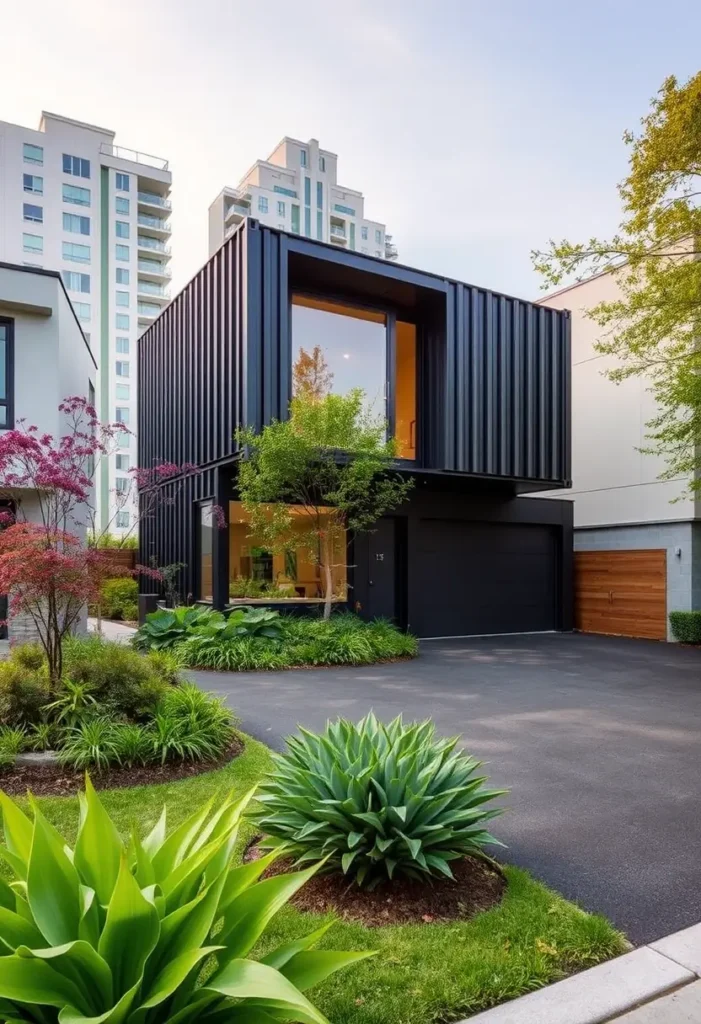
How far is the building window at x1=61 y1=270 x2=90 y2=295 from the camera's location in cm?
4791

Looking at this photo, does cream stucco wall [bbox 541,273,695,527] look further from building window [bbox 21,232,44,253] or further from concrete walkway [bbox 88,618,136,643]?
building window [bbox 21,232,44,253]

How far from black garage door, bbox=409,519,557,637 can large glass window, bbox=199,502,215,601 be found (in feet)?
14.1

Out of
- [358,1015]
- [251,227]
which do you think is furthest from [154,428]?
[358,1015]

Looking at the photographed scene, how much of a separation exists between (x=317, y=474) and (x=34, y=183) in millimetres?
47326

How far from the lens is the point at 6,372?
1097 cm

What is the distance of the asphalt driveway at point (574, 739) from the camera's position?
3.36m

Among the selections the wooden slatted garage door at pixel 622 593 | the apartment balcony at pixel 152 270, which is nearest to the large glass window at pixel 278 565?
the wooden slatted garage door at pixel 622 593

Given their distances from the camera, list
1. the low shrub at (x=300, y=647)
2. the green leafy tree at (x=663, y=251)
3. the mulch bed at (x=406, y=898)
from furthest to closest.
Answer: the low shrub at (x=300, y=647) → the green leafy tree at (x=663, y=251) → the mulch bed at (x=406, y=898)

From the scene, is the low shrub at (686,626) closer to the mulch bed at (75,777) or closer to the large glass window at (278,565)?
the large glass window at (278,565)

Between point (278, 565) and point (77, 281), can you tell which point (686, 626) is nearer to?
point (278, 565)

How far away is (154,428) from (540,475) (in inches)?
373

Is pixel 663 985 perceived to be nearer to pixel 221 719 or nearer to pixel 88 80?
pixel 221 719

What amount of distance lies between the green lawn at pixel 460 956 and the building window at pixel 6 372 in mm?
10266

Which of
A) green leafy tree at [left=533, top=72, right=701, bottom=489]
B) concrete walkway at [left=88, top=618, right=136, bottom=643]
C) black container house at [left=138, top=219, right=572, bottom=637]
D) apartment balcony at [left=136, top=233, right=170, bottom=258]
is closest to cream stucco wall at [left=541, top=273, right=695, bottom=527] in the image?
black container house at [left=138, top=219, right=572, bottom=637]
